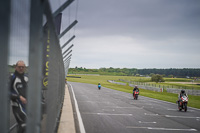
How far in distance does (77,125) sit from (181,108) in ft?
28.1

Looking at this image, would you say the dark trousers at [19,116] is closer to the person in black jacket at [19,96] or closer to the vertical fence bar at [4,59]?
the person in black jacket at [19,96]

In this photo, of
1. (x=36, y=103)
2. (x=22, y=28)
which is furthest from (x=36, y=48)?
(x=36, y=103)

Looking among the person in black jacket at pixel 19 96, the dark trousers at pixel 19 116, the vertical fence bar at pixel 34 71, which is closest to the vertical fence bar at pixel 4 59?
the vertical fence bar at pixel 34 71

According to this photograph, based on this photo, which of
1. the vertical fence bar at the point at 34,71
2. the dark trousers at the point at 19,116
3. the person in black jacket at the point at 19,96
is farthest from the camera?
the dark trousers at the point at 19,116

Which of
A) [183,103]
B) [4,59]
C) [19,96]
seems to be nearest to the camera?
[4,59]

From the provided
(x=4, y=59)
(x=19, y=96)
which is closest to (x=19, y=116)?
(x=19, y=96)

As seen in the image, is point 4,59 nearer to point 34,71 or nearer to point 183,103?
point 34,71

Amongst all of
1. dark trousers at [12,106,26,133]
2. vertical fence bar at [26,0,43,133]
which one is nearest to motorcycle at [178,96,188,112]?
dark trousers at [12,106,26,133]

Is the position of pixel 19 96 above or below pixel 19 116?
above

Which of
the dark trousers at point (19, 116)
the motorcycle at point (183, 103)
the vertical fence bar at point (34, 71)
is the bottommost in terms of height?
the motorcycle at point (183, 103)

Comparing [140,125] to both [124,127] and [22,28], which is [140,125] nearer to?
[124,127]

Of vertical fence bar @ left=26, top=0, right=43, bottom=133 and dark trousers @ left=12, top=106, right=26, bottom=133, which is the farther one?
dark trousers @ left=12, top=106, right=26, bottom=133

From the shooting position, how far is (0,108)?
1778mm

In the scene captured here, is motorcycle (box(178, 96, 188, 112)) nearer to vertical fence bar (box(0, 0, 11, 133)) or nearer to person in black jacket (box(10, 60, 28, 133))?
person in black jacket (box(10, 60, 28, 133))
